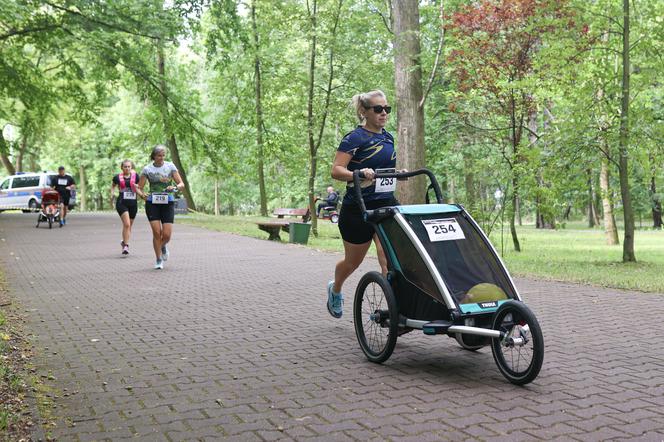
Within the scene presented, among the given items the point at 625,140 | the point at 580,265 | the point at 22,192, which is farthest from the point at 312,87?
the point at 22,192

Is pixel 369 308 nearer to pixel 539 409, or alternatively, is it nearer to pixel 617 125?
pixel 539 409

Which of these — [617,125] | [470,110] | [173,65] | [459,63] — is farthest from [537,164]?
[173,65]

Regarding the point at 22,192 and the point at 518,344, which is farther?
the point at 22,192

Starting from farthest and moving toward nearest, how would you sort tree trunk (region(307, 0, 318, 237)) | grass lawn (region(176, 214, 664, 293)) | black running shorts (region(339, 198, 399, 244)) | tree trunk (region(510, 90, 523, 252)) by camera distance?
1. tree trunk (region(307, 0, 318, 237))
2. tree trunk (region(510, 90, 523, 252))
3. grass lawn (region(176, 214, 664, 293))
4. black running shorts (region(339, 198, 399, 244))

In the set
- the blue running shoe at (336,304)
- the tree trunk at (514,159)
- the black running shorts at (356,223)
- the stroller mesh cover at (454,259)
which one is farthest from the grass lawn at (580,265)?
the stroller mesh cover at (454,259)

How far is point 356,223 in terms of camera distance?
20.4ft

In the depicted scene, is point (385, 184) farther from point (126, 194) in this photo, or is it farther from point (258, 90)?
point (258, 90)

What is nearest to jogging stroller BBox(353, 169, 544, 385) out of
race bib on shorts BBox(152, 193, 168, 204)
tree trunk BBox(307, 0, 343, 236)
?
race bib on shorts BBox(152, 193, 168, 204)

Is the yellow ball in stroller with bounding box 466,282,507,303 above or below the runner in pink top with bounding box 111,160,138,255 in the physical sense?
below

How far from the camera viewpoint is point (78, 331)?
6.82 m

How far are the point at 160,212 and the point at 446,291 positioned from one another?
7781 mm

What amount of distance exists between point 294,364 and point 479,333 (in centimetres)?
154

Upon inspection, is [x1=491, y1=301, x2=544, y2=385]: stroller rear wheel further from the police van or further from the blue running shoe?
the police van

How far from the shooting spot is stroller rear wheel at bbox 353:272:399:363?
17.4 ft
